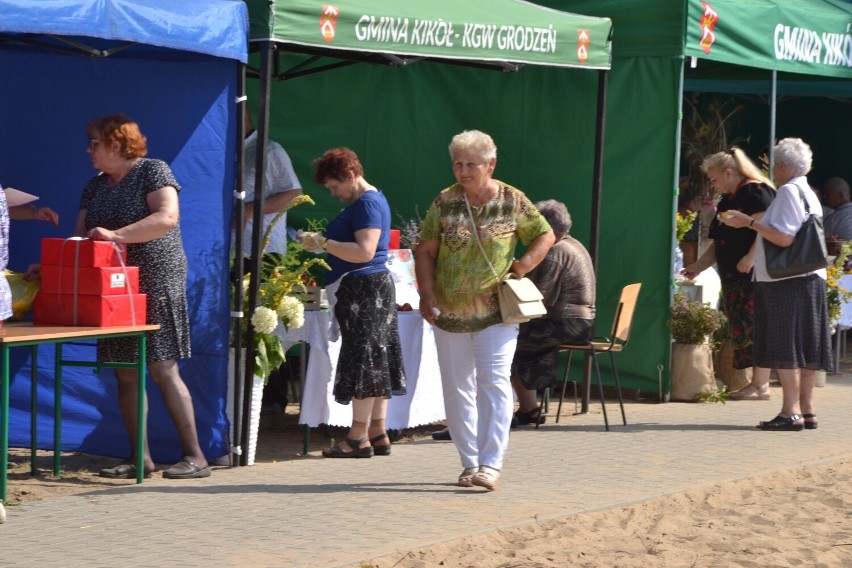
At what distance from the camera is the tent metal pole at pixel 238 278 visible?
24.7 ft

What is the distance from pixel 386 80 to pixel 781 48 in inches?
119

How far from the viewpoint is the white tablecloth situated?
26.8 feet

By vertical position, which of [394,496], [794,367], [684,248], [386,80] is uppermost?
[386,80]

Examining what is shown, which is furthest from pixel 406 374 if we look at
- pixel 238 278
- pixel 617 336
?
pixel 617 336

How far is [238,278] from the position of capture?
299 inches

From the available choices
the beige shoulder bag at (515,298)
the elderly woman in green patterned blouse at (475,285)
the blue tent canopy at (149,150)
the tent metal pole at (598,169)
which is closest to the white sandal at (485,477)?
the elderly woman in green patterned blouse at (475,285)

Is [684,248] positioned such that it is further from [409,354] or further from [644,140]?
[409,354]

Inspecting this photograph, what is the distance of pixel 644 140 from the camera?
10664 millimetres

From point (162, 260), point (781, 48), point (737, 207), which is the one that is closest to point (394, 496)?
point (162, 260)

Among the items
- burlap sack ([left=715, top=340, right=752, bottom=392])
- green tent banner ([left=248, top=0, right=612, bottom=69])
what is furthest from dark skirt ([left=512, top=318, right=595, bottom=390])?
burlap sack ([left=715, top=340, right=752, bottom=392])

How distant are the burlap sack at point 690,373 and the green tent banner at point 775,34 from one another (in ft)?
6.90

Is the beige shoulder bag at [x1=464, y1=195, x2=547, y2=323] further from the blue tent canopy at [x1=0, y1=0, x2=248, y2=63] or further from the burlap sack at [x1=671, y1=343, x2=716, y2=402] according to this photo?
the burlap sack at [x1=671, y1=343, x2=716, y2=402]

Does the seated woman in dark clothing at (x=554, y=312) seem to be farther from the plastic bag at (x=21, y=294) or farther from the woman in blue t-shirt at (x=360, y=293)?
the plastic bag at (x=21, y=294)

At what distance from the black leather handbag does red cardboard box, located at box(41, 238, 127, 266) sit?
422cm
